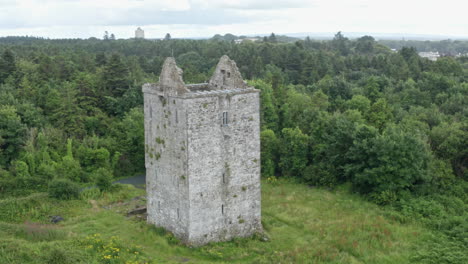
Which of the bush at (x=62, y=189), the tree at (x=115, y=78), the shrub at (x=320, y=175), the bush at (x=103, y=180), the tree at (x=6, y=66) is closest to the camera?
the bush at (x=62, y=189)

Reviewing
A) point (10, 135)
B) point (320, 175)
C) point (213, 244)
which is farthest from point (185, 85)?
point (10, 135)

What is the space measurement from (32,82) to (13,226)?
105 ft

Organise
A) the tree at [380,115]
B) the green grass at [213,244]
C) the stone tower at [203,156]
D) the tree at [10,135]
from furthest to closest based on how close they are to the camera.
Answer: the tree at [380,115] < the tree at [10,135] < the stone tower at [203,156] < the green grass at [213,244]

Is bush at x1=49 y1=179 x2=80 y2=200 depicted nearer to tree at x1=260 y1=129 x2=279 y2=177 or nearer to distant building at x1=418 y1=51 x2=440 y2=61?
tree at x1=260 y1=129 x2=279 y2=177

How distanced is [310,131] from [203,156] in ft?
66.9

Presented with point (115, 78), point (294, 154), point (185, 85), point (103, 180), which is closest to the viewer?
point (185, 85)

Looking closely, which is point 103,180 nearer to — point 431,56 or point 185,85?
point 185,85

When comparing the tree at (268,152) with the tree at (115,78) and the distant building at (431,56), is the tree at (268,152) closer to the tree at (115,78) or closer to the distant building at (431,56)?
the tree at (115,78)

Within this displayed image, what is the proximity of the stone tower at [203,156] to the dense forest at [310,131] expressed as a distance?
10.4 meters

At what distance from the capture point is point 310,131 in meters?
43.2

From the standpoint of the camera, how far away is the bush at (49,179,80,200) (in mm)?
33625

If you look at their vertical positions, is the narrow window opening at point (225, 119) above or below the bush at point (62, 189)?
above

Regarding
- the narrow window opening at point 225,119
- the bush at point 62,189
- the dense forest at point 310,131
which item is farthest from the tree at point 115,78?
the narrow window opening at point 225,119

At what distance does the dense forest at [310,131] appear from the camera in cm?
3266
